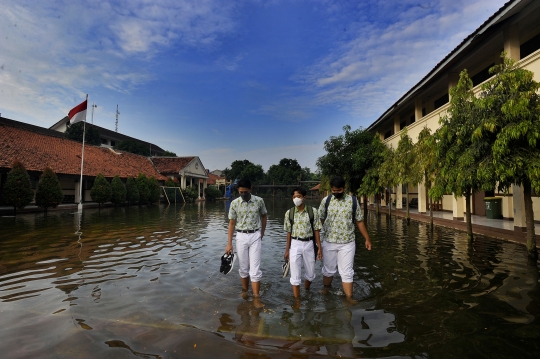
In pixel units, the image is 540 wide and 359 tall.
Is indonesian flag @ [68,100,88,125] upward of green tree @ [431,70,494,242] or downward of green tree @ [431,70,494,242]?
upward

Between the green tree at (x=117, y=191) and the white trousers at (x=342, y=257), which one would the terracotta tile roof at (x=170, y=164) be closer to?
the green tree at (x=117, y=191)

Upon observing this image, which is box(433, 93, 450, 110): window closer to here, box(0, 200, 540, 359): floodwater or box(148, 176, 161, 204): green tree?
box(0, 200, 540, 359): floodwater

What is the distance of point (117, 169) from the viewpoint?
3075cm

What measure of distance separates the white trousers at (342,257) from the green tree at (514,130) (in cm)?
461

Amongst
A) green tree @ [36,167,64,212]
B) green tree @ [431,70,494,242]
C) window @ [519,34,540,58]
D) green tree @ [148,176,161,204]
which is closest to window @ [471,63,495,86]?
window @ [519,34,540,58]

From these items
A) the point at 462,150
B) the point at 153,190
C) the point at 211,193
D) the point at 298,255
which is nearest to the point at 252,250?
the point at 298,255

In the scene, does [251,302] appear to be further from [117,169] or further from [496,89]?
[117,169]

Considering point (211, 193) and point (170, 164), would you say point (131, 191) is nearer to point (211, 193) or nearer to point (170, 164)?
point (170, 164)

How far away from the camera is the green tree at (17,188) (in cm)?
1725

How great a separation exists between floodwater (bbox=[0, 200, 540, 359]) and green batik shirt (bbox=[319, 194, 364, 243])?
98 cm

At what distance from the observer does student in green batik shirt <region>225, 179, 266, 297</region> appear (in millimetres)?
4641

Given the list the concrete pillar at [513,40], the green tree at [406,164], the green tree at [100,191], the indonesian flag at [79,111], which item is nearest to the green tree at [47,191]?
the indonesian flag at [79,111]

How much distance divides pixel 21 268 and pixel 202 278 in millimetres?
3926

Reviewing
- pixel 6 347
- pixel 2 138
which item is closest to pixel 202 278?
pixel 6 347
